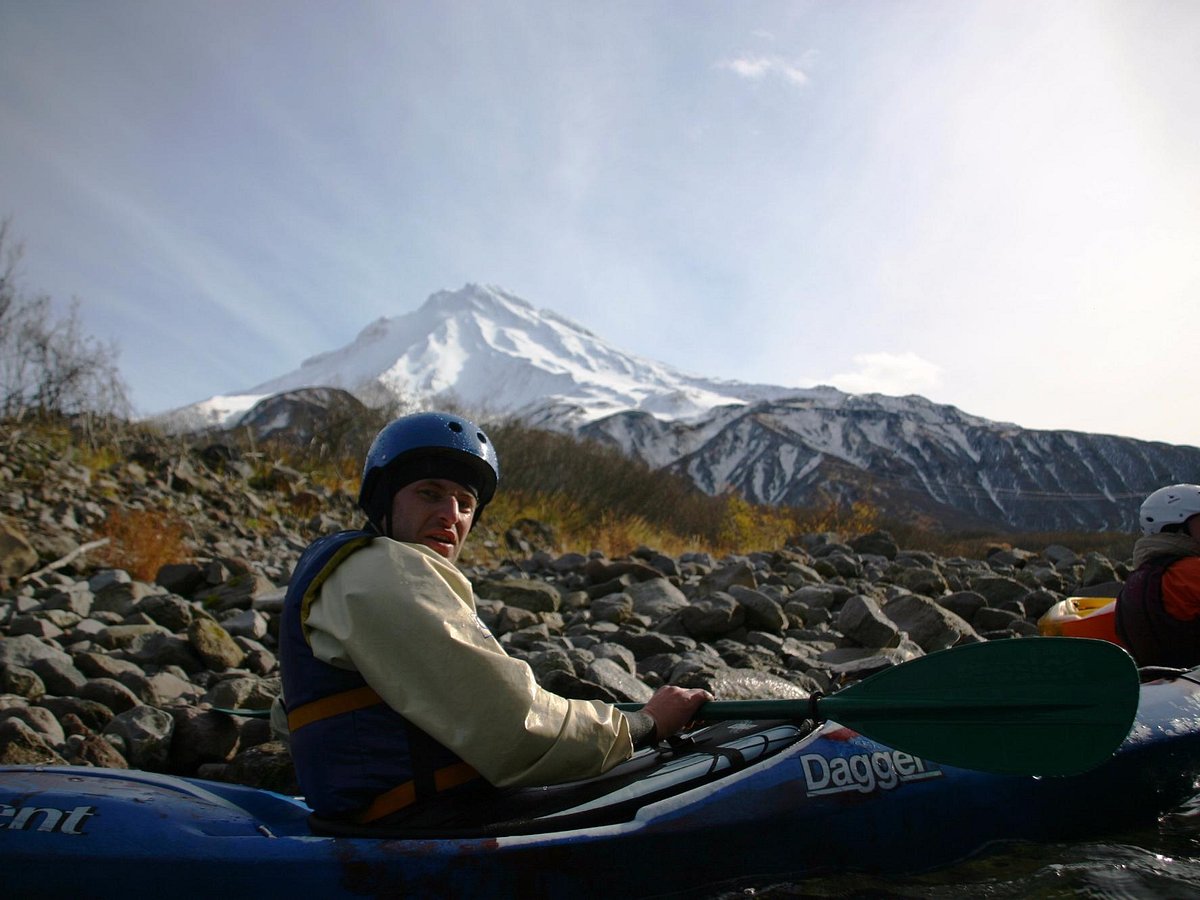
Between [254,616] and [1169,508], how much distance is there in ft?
18.6

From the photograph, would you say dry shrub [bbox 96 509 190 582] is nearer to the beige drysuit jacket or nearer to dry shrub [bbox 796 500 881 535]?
the beige drysuit jacket

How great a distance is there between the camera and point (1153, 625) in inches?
153

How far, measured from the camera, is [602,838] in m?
1.95

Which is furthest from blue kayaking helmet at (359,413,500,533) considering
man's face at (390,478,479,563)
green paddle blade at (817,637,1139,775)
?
green paddle blade at (817,637,1139,775)

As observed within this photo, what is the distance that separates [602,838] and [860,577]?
8.21 meters

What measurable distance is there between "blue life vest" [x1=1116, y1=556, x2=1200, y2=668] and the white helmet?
0.26m

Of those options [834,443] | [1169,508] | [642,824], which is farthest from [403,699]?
[834,443]

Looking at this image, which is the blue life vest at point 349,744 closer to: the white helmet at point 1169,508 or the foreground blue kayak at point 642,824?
the foreground blue kayak at point 642,824

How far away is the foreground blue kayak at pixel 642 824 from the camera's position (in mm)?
1714

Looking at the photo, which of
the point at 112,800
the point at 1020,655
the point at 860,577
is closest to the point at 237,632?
the point at 112,800

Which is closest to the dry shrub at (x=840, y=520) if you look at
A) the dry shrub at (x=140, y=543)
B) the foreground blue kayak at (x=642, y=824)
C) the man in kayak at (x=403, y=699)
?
the dry shrub at (x=140, y=543)

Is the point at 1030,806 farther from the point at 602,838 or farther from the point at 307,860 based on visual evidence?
the point at 307,860

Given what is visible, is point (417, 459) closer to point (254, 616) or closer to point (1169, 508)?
point (254, 616)

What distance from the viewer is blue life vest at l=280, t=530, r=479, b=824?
6.00ft
